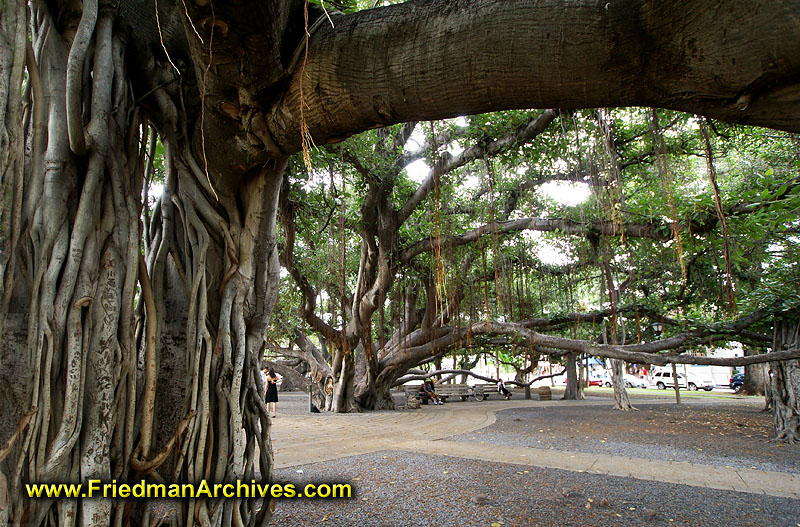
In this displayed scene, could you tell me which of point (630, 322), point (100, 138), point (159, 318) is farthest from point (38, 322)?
point (630, 322)

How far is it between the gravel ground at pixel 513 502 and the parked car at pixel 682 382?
21900 millimetres

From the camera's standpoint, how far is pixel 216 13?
1.48m

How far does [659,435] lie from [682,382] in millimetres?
21910

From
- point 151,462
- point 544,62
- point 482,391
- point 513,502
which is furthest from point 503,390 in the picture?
point 544,62

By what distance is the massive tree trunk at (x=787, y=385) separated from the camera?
19.9 feet

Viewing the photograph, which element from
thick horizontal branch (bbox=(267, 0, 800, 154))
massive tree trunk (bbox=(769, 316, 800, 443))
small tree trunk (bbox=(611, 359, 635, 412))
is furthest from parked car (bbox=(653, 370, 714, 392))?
thick horizontal branch (bbox=(267, 0, 800, 154))

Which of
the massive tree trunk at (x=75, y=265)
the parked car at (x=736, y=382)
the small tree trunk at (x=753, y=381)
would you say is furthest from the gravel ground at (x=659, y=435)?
the parked car at (x=736, y=382)

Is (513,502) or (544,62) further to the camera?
(513,502)

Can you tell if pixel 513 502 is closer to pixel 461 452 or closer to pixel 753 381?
pixel 461 452

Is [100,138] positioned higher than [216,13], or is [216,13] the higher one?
[216,13]

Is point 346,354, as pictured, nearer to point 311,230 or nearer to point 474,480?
point 311,230

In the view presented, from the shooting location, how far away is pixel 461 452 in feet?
16.7

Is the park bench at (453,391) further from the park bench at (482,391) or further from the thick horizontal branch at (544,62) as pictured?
the thick horizontal branch at (544,62)

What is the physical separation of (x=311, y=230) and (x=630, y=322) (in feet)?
29.8
